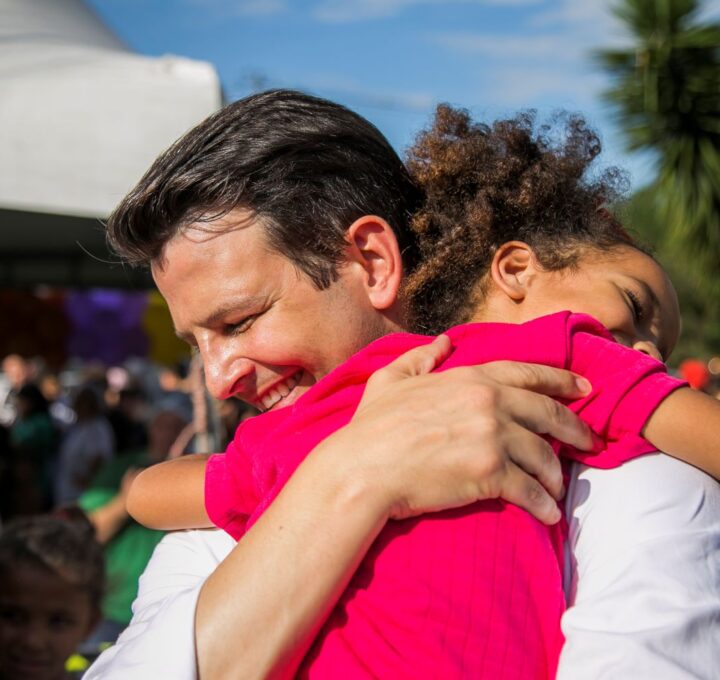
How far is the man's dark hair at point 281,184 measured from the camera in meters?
1.52

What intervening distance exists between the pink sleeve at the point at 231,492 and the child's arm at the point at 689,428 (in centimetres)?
58

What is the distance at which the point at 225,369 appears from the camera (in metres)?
1.56

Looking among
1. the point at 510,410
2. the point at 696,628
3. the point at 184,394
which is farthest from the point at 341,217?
the point at 184,394

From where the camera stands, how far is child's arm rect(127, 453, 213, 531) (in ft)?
5.19

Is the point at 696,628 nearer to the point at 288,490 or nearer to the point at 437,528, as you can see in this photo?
the point at 437,528

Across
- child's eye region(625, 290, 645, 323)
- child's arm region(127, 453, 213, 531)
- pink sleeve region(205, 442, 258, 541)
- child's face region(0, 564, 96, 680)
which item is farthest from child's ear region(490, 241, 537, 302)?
child's face region(0, 564, 96, 680)

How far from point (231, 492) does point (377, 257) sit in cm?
46

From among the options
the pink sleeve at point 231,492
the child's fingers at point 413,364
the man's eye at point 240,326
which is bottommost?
the pink sleeve at point 231,492

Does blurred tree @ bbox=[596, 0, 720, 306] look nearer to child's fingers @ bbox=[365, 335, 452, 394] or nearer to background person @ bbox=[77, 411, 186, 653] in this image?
background person @ bbox=[77, 411, 186, 653]

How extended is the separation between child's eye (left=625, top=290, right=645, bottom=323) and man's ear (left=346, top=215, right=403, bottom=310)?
369 mm

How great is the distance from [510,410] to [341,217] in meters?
0.55

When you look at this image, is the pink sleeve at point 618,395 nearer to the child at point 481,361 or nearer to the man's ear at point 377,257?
the child at point 481,361

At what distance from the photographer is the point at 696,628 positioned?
1.07 meters

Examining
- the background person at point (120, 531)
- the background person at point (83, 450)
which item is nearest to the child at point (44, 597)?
the background person at point (120, 531)
